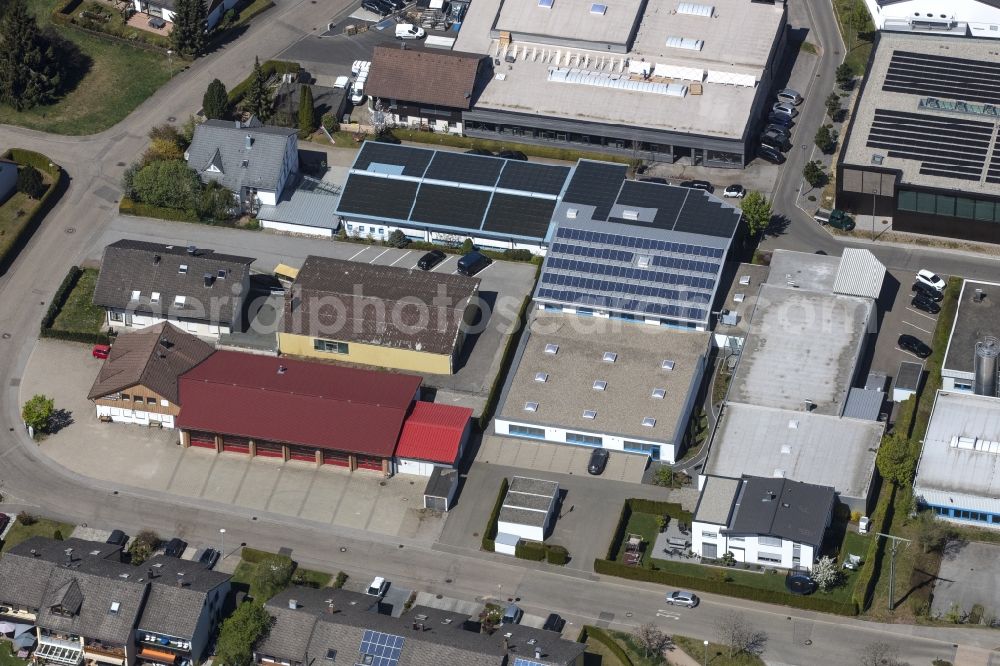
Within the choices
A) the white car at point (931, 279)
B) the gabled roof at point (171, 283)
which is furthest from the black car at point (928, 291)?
the gabled roof at point (171, 283)

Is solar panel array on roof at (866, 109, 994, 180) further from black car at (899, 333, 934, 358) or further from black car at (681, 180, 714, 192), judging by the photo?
black car at (899, 333, 934, 358)

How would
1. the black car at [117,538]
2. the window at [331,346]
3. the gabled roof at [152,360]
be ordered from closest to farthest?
the black car at [117,538], the gabled roof at [152,360], the window at [331,346]

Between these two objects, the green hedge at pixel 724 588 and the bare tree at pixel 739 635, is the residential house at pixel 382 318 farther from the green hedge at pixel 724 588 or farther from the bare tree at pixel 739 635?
the bare tree at pixel 739 635

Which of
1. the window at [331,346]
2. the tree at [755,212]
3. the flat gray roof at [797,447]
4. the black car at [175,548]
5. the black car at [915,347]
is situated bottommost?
the black car at [175,548]

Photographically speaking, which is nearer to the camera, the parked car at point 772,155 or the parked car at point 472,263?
the parked car at point 472,263

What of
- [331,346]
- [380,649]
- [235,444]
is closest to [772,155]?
[331,346]

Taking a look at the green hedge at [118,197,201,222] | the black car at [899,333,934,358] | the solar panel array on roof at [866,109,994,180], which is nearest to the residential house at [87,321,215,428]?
the green hedge at [118,197,201,222]
